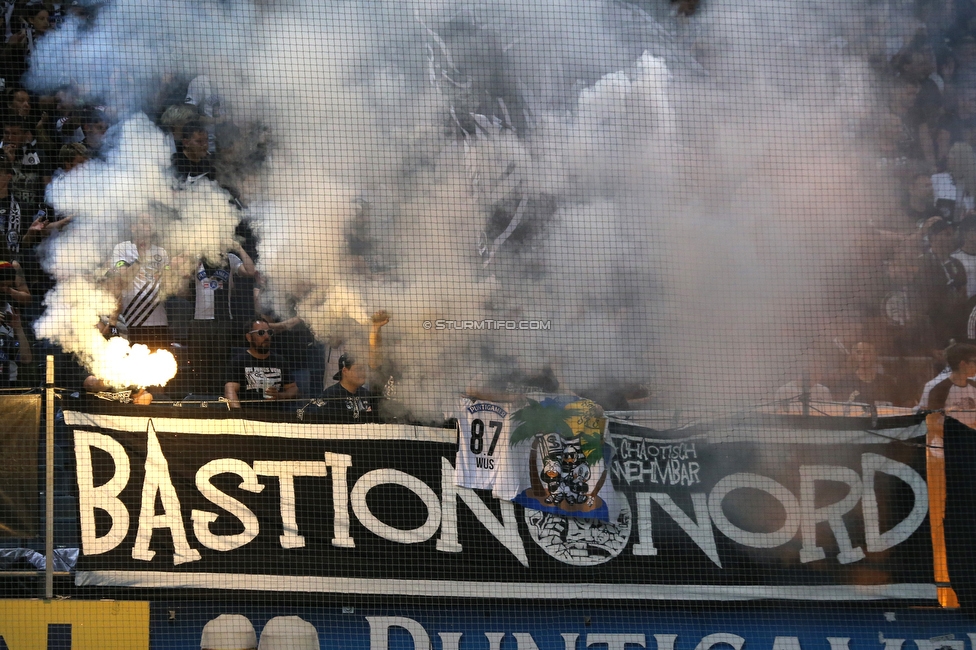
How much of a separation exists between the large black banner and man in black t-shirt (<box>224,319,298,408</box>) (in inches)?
17.0

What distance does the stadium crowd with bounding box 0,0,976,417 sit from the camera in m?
5.75

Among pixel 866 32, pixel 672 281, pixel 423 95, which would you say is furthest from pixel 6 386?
pixel 866 32

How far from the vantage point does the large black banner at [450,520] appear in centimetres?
515

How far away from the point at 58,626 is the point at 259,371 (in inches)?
68.6

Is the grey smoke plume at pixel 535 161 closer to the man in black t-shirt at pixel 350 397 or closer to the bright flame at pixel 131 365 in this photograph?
the man in black t-shirt at pixel 350 397

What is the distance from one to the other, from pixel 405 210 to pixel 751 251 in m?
2.36

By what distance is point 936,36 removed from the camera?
6.60 metres

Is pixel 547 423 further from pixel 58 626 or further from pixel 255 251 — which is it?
pixel 58 626

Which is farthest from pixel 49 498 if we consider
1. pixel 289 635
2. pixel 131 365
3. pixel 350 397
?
pixel 350 397

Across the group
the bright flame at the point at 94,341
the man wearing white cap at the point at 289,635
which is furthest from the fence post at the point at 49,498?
the man wearing white cap at the point at 289,635

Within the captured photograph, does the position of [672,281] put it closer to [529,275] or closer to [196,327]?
[529,275]

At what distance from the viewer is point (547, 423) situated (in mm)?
5270

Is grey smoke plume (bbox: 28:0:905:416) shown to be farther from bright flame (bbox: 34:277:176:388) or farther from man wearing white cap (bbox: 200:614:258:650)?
man wearing white cap (bbox: 200:614:258:650)

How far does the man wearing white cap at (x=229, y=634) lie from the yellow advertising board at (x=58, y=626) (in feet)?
1.38
